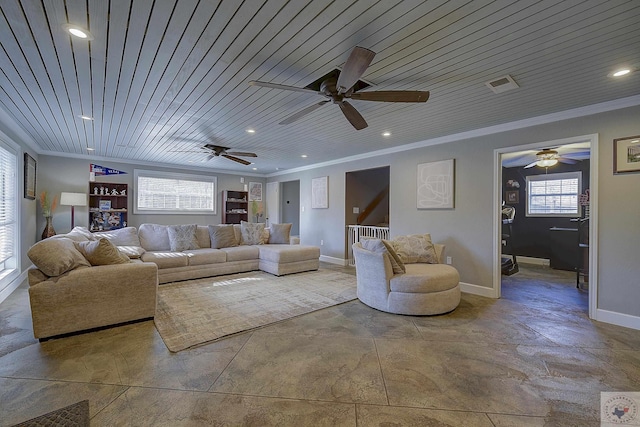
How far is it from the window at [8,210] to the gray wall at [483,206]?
5.40 metres

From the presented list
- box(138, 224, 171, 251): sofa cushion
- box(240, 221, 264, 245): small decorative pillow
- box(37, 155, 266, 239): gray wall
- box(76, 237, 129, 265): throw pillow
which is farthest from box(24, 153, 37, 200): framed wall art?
box(240, 221, 264, 245): small decorative pillow

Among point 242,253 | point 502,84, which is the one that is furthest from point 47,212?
point 502,84

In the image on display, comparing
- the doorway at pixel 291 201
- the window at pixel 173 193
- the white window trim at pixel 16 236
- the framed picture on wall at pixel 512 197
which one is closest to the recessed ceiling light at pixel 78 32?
the white window trim at pixel 16 236

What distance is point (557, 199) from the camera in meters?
6.41

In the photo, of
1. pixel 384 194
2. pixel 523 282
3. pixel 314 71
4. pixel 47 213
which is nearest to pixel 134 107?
pixel 314 71

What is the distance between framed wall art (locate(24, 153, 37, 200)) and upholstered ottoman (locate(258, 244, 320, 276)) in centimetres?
389

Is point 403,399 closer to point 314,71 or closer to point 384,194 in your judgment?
point 314,71

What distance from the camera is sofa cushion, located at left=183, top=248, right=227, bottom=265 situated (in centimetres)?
477

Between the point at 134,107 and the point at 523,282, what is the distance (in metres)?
6.49

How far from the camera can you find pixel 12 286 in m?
3.90

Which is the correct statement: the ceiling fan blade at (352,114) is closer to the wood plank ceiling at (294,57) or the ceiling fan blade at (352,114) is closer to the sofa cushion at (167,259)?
the wood plank ceiling at (294,57)

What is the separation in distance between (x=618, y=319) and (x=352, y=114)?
3659 mm

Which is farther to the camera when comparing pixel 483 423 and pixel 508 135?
pixel 508 135

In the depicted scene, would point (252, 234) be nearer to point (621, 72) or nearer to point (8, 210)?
point (8, 210)
